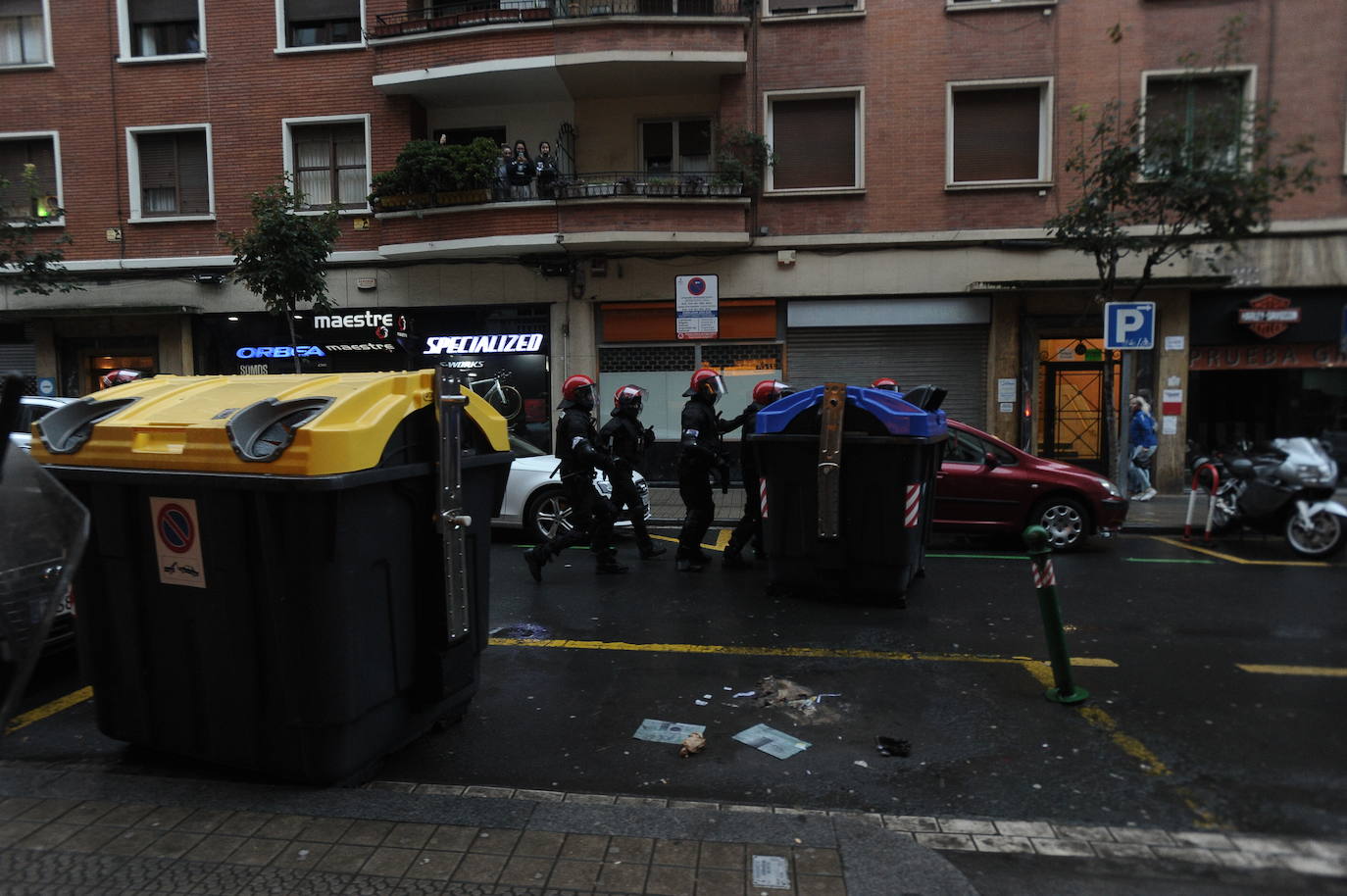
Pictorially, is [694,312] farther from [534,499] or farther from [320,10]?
[320,10]

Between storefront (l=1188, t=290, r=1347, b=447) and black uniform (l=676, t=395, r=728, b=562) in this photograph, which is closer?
black uniform (l=676, t=395, r=728, b=562)

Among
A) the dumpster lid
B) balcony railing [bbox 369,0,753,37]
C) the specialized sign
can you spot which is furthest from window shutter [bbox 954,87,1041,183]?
the dumpster lid

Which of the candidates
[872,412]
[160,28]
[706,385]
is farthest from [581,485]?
[160,28]

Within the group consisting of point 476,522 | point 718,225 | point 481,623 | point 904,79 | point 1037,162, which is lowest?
point 481,623

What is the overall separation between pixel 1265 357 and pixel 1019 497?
8.08 metres

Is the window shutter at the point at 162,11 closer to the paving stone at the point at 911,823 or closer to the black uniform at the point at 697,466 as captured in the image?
the black uniform at the point at 697,466

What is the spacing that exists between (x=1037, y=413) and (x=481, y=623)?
42.2ft

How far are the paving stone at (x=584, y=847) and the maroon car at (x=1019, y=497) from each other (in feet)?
23.0

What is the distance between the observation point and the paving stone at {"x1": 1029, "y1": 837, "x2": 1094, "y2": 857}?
3.10 meters

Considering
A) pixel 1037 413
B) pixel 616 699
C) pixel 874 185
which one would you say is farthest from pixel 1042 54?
pixel 616 699

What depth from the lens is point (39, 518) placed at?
209 cm

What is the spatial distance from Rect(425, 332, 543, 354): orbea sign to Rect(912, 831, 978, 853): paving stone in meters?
12.9

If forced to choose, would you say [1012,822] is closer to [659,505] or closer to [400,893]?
[400,893]

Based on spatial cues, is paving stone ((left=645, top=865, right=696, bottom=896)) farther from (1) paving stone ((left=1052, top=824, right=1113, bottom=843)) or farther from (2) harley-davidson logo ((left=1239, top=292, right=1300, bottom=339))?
(2) harley-davidson logo ((left=1239, top=292, right=1300, bottom=339))
